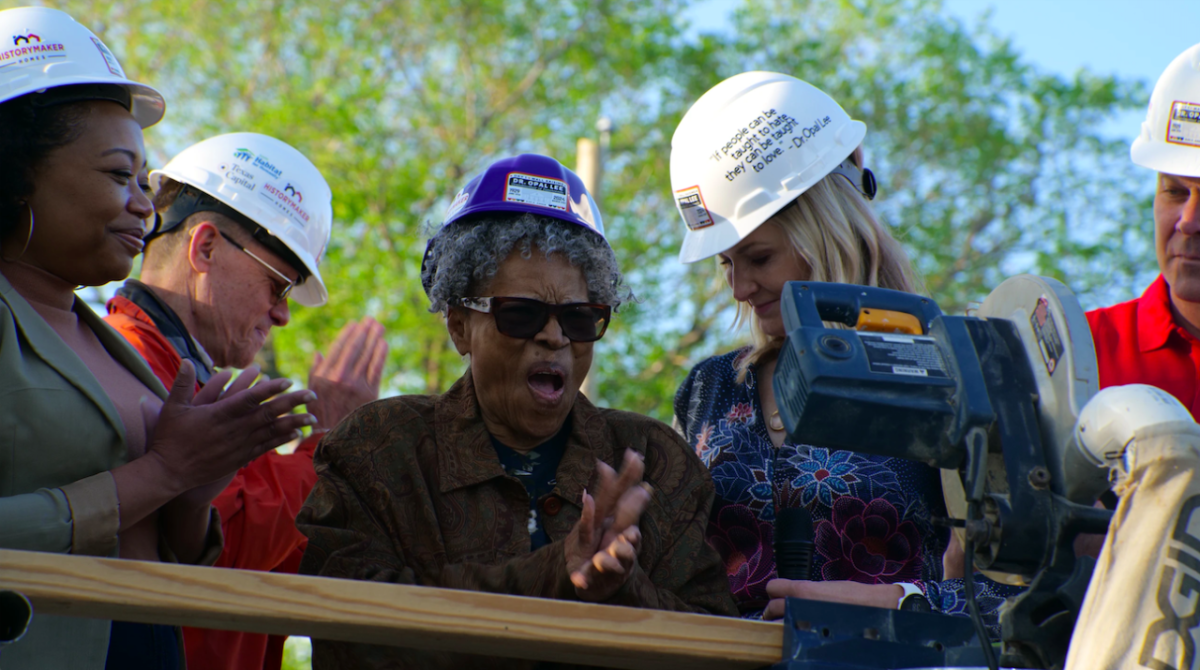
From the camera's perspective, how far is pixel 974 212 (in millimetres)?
17469

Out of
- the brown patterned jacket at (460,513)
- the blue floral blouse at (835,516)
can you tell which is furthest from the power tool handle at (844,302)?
the blue floral blouse at (835,516)

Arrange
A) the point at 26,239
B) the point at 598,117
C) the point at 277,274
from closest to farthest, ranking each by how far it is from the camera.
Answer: the point at 26,239, the point at 277,274, the point at 598,117

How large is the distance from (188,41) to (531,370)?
13.0 meters

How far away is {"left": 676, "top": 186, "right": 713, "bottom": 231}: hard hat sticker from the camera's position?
343cm

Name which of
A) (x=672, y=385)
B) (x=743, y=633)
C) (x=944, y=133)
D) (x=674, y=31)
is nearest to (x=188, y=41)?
(x=674, y=31)

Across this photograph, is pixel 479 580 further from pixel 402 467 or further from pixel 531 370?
pixel 531 370

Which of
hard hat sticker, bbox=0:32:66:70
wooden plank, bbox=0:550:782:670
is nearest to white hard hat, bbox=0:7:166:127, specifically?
hard hat sticker, bbox=0:32:66:70

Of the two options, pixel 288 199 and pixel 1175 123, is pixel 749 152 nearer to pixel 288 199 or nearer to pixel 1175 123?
pixel 1175 123

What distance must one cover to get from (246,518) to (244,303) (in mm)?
933

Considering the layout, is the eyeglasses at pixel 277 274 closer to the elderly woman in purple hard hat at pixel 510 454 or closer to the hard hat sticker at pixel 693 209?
the elderly woman in purple hard hat at pixel 510 454

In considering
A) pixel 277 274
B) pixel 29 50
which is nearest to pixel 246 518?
pixel 277 274

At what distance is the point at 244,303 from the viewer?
3838 millimetres

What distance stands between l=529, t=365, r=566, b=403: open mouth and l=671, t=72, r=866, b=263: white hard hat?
811 millimetres

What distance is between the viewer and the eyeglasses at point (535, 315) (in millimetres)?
2646
